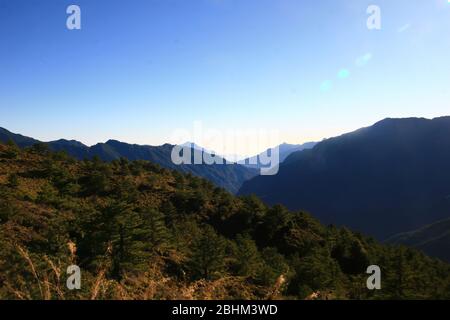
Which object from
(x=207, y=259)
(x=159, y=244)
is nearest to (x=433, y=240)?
(x=207, y=259)

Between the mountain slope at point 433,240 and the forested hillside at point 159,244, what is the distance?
94433 mm

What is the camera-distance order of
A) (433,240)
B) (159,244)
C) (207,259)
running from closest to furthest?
(207,259) < (159,244) < (433,240)

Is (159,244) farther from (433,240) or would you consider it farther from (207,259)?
(433,240)

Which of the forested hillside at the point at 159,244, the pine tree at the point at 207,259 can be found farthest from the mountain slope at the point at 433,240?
the pine tree at the point at 207,259

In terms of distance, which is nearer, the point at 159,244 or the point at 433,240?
the point at 159,244

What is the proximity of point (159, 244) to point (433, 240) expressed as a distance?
134448 millimetres

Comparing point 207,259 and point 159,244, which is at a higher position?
point 159,244

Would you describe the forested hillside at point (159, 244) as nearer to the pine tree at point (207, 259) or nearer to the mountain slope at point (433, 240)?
the pine tree at point (207, 259)

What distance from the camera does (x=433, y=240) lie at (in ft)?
414

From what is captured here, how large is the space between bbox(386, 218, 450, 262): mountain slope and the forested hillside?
94433 millimetres

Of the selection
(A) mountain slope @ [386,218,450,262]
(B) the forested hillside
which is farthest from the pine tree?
(A) mountain slope @ [386,218,450,262]

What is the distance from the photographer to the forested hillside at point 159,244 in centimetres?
782

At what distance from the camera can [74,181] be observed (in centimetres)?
3572
